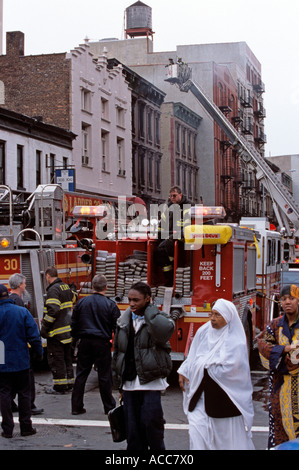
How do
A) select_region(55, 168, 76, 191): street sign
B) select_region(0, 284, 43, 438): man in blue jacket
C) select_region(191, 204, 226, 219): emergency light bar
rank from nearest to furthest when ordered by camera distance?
select_region(0, 284, 43, 438): man in blue jacket
select_region(191, 204, 226, 219): emergency light bar
select_region(55, 168, 76, 191): street sign

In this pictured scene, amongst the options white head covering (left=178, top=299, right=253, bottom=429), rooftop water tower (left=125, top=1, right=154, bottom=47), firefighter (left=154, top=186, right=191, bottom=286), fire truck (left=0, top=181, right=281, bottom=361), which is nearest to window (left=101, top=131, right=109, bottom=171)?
rooftop water tower (left=125, top=1, right=154, bottom=47)

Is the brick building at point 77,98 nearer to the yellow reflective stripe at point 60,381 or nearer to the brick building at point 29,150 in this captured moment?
the brick building at point 29,150

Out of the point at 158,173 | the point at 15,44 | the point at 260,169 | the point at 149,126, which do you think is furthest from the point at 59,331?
the point at 158,173

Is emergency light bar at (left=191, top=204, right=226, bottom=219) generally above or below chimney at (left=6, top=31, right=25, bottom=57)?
below

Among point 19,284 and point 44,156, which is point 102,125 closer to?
point 44,156

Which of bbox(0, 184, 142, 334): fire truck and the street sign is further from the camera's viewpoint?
the street sign

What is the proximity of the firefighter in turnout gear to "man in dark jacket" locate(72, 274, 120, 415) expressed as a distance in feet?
3.67

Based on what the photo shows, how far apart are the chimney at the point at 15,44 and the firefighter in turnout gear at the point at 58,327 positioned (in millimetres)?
25925

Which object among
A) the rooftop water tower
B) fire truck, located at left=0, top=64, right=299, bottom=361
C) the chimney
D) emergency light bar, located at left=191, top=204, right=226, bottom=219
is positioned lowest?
fire truck, located at left=0, top=64, right=299, bottom=361

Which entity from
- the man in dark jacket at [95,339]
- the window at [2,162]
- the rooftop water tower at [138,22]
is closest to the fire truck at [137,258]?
the man in dark jacket at [95,339]

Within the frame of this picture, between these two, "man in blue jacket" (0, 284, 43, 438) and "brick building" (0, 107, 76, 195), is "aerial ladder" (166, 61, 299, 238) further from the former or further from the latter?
"man in blue jacket" (0, 284, 43, 438)

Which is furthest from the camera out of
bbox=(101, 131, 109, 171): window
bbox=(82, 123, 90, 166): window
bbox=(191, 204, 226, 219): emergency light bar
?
bbox=(101, 131, 109, 171): window

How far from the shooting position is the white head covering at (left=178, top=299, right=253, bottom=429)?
18.3 ft
